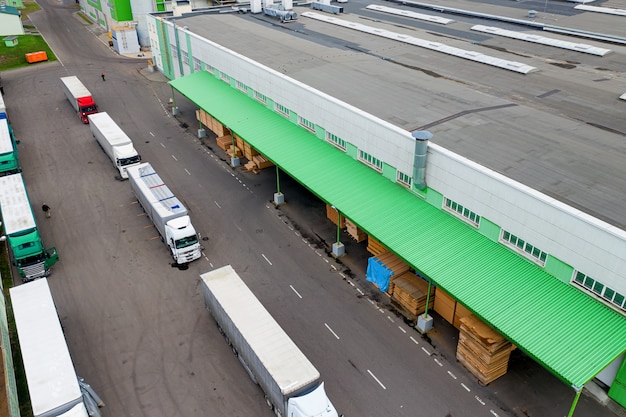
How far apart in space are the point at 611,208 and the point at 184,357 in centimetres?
2644

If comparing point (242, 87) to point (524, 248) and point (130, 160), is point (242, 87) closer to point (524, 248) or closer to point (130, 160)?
point (130, 160)

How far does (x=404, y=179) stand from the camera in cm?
3581

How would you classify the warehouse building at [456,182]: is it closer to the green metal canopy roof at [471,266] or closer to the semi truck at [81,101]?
the green metal canopy roof at [471,266]

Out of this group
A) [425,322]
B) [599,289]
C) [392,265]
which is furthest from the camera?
[392,265]

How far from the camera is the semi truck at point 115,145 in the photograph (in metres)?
50.3

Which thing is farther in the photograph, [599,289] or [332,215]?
[332,215]

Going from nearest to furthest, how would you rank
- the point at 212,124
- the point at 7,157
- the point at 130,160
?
the point at 7,157 < the point at 130,160 < the point at 212,124

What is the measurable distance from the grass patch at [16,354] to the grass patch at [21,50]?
62.8 metres

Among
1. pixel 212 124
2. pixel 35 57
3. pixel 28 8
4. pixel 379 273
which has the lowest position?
pixel 379 273

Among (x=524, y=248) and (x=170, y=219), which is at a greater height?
(x=524, y=248)

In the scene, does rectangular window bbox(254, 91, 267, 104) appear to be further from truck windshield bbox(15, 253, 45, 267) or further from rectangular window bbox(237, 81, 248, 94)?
truck windshield bbox(15, 253, 45, 267)

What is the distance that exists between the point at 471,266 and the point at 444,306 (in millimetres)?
4668

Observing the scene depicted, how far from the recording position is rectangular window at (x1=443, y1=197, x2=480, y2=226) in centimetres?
3112

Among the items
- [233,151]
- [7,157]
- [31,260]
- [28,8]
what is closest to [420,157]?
[233,151]
